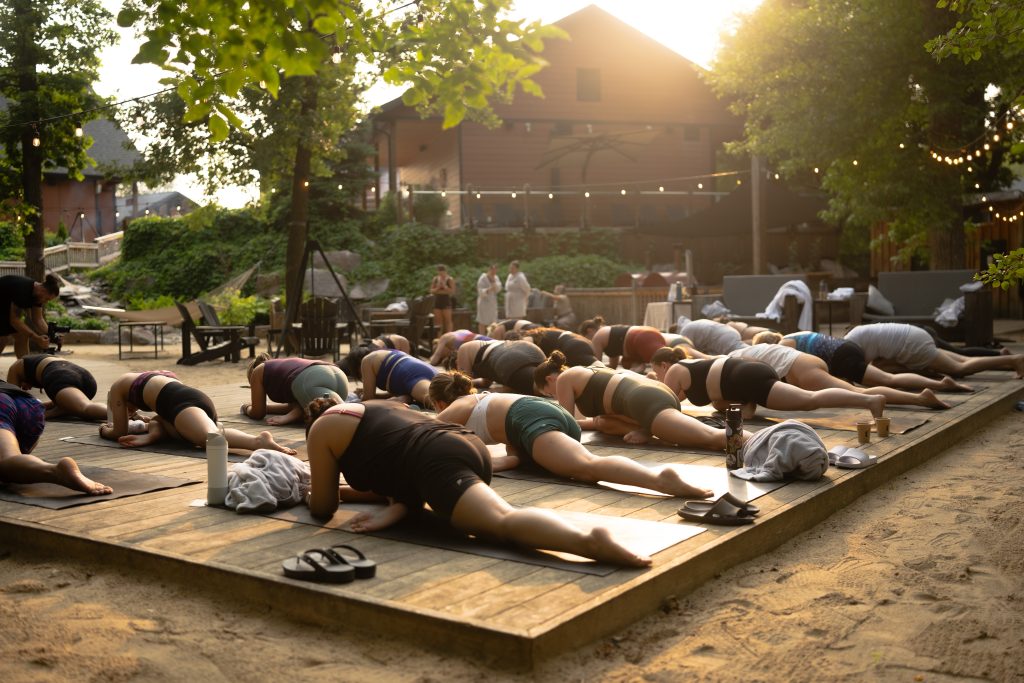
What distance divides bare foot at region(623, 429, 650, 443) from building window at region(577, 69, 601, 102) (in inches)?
1003

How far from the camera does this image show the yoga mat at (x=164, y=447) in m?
6.27

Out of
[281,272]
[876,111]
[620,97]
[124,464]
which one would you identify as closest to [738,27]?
[876,111]

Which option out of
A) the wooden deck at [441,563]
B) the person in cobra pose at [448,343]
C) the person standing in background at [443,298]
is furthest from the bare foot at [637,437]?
the person standing in background at [443,298]

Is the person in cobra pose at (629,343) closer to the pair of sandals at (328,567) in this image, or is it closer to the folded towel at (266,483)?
the folded towel at (266,483)

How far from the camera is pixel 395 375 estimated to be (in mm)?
8266

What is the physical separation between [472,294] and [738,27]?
9182mm

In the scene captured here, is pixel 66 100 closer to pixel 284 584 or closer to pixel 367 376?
pixel 367 376

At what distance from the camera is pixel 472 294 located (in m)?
24.4

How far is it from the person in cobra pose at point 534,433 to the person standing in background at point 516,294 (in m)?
13.3

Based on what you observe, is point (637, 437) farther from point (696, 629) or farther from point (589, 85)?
point (589, 85)

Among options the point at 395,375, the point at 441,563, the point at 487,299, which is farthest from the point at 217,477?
the point at 487,299

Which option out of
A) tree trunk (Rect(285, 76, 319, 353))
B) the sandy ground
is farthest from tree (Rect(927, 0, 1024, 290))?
tree trunk (Rect(285, 76, 319, 353))

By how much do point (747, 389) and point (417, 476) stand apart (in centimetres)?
359

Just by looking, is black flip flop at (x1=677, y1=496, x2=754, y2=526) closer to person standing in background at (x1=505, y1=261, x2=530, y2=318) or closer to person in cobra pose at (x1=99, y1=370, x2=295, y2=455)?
person in cobra pose at (x1=99, y1=370, x2=295, y2=455)
